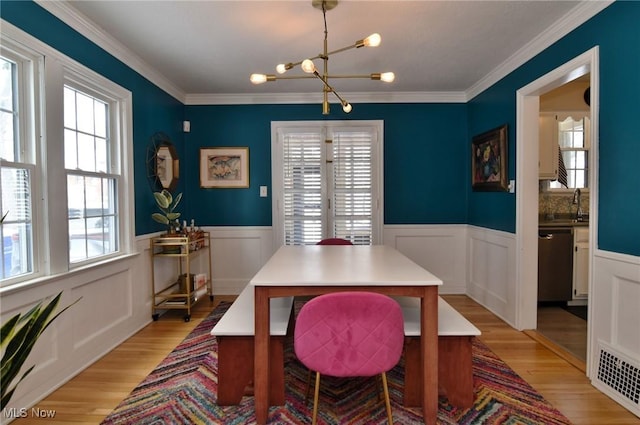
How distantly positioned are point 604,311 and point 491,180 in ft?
5.72

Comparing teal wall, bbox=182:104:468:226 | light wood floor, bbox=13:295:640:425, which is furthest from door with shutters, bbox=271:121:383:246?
light wood floor, bbox=13:295:640:425

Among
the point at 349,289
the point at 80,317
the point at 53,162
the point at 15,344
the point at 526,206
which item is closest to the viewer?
the point at 15,344

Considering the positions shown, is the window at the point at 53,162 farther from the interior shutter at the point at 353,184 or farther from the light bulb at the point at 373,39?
the interior shutter at the point at 353,184

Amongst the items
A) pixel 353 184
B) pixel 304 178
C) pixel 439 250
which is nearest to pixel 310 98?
pixel 304 178

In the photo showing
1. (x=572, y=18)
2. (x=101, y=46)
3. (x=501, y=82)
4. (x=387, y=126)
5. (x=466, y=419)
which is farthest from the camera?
(x=387, y=126)

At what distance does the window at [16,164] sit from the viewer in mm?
1909

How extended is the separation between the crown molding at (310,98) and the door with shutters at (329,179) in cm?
28

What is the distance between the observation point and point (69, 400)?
6.64ft

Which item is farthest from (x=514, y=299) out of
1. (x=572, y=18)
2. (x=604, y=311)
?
(x=572, y=18)

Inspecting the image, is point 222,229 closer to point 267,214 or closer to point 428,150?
point 267,214

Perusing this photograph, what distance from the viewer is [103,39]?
2.58 m

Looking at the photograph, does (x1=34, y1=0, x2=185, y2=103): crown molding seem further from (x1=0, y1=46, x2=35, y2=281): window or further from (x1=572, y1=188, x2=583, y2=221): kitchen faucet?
(x1=572, y1=188, x2=583, y2=221): kitchen faucet

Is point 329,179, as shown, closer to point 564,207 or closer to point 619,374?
point 564,207

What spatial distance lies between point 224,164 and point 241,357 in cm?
282
